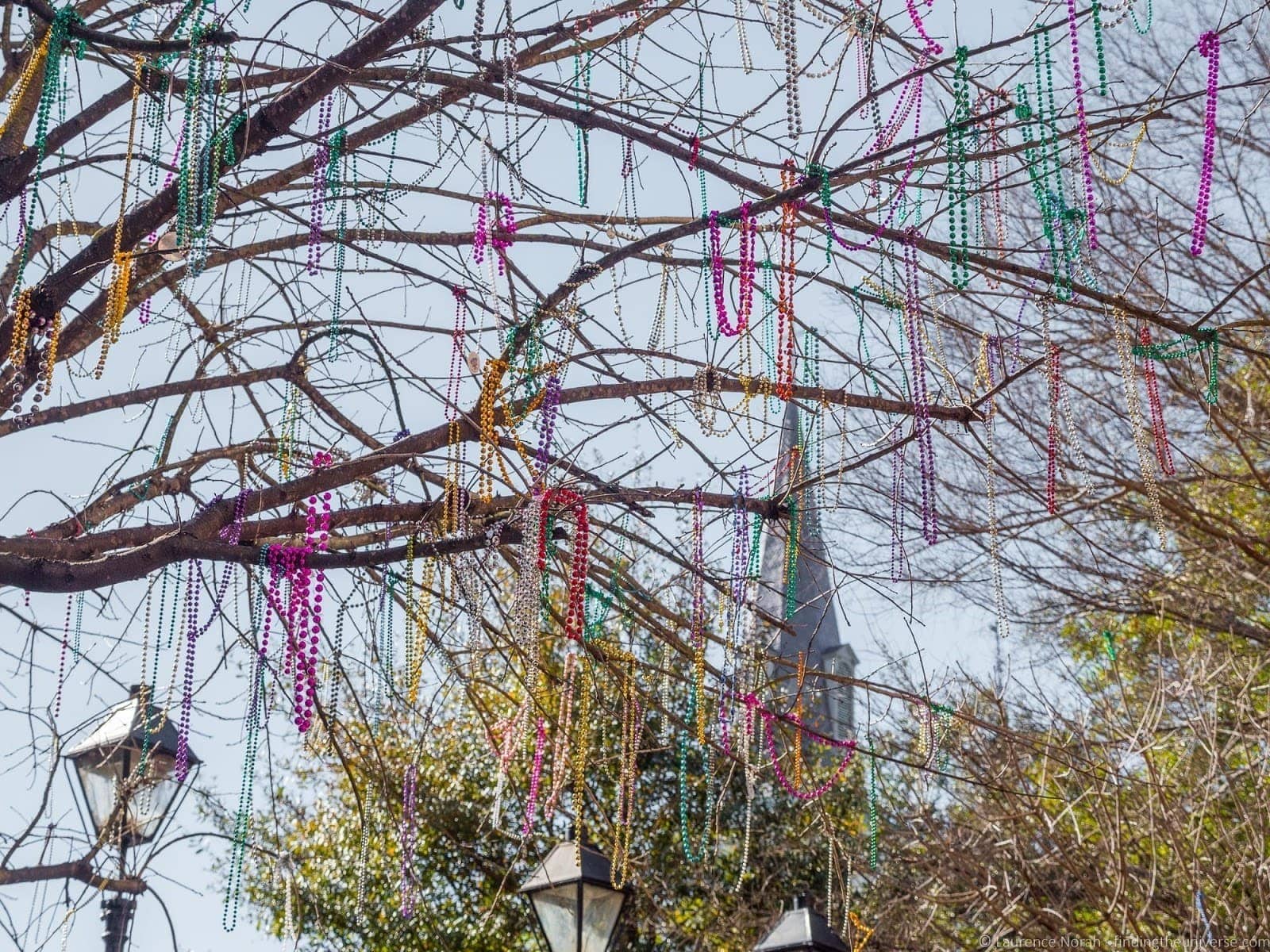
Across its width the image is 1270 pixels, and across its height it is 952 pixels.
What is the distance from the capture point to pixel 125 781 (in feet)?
13.4

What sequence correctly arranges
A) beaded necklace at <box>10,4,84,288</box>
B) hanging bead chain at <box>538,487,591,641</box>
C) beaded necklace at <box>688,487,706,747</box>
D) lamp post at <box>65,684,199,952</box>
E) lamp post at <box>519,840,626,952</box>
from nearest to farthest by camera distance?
beaded necklace at <box>10,4,84,288</box> < hanging bead chain at <box>538,487,591,641</box> < beaded necklace at <box>688,487,706,747</box> < lamp post at <box>65,684,199,952</box> < lamp post at <box>519,840,626,952</box>

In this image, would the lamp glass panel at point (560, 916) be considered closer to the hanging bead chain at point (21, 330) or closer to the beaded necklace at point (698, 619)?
the beaded necklace at point (698, 619)

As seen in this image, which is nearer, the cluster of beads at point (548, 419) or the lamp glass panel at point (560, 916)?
the cluster of beads at point (548, 419)

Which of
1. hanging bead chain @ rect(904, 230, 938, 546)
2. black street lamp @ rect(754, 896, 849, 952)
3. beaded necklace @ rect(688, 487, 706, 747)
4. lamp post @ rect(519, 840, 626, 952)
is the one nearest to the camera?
hanging bead chain @ rect(904, 230, 938, 546)

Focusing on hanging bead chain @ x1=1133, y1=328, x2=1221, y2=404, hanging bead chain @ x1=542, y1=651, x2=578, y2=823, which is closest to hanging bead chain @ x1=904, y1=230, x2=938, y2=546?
hanging bead chain @ x1=1133, y1=328, x2=1221, y2=404

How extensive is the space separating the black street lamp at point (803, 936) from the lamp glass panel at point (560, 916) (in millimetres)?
819

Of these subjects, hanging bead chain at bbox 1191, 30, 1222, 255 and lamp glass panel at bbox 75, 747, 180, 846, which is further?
lamp glass panel at bbox 75, 747, 180, 846

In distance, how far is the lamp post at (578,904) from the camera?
4496 millimetres

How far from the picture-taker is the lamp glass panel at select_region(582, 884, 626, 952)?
4.50 meters

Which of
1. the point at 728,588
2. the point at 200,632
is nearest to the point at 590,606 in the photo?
the point at 728,588

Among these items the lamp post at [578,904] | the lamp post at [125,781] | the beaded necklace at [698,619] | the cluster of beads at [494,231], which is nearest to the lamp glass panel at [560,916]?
the lamp post at [578,904]

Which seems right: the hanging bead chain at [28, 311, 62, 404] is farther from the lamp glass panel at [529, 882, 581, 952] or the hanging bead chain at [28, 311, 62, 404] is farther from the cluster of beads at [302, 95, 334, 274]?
the lamp glass panel at [529, 882, 581, 952]

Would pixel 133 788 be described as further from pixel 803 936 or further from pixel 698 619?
pixel 803 936

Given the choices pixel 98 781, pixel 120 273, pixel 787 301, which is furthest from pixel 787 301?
pixel 98 781
